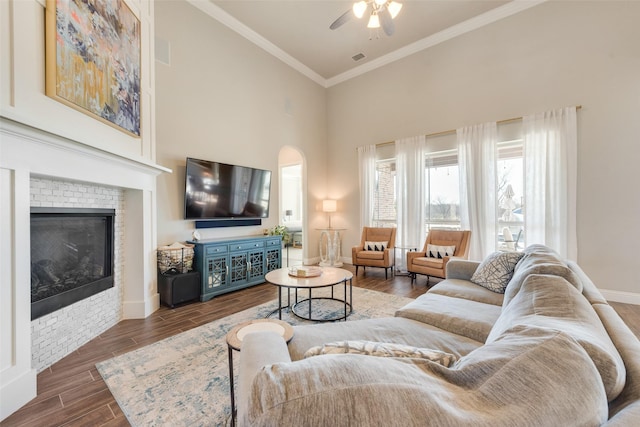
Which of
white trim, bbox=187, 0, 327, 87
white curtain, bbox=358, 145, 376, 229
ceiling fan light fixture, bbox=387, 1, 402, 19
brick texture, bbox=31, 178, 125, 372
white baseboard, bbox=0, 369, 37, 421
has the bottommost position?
white baseboard, bbox=0, 369, 37, 421

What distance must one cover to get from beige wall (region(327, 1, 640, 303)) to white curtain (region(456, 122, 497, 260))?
0.99ft

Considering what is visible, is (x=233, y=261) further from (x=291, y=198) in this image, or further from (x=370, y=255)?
(x=291, y=198)

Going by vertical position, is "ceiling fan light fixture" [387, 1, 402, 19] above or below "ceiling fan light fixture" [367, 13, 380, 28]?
above

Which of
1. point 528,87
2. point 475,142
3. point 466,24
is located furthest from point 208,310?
point 466,24

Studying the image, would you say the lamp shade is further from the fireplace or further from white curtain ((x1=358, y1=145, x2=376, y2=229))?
the fireplace

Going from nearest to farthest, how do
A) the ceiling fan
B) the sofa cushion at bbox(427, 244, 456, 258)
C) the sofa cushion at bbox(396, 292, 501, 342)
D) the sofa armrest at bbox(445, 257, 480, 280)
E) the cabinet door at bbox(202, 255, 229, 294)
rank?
the sofa cushion at bbox(396, 292, 501, 342) < the sofa armrest at bbox(445, 257, 480, 280) < the ceiling fan < the cabinet door at bbox(202, 255, 229, 294) < the sofa cushion at bbox(427, 244, 456, 258)

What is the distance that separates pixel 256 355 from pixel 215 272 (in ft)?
9.42

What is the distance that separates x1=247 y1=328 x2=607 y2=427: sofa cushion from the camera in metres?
0.51

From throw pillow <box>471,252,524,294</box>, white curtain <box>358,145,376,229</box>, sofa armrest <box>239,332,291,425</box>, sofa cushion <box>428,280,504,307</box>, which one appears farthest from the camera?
white curtain <box>358,145,376,229</box>

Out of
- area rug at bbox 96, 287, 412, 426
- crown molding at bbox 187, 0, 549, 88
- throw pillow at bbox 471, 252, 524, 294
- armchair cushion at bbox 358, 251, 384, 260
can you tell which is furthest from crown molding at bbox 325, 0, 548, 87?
area rug at bbox 96, 287, 412, 426

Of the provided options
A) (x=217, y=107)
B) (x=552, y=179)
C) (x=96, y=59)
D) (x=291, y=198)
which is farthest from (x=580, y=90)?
(x=291, y=198)

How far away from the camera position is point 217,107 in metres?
4.17

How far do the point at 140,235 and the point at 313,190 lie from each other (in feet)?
12.0

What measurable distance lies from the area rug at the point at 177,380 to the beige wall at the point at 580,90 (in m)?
4.10
